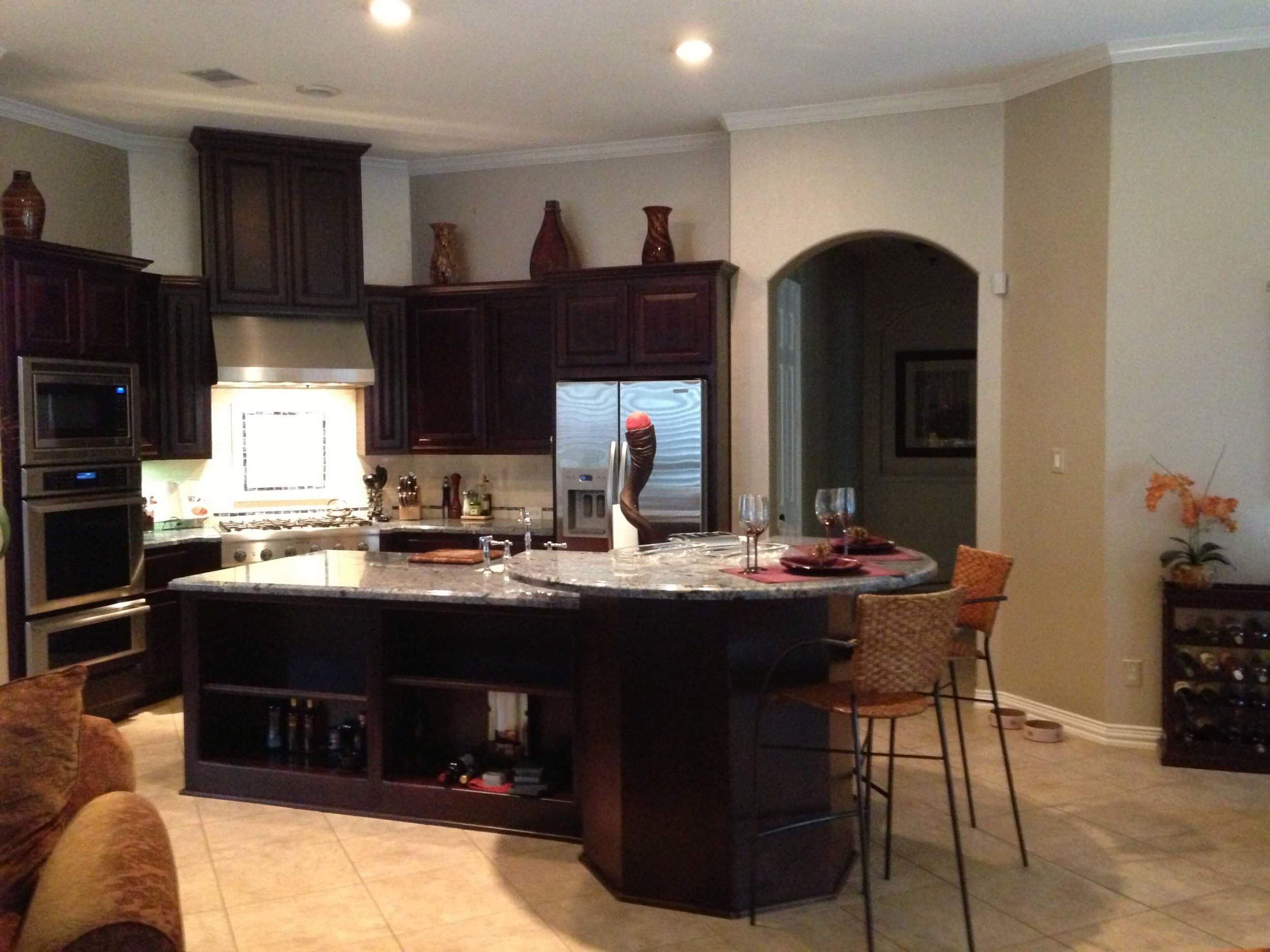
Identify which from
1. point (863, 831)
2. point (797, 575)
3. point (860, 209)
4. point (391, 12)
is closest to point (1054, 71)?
point (860, 209)

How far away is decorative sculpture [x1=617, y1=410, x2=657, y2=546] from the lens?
12.5ft

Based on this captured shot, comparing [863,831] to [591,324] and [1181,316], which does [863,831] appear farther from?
[591,324]

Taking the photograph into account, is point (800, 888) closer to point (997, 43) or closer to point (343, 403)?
point (997, 43)

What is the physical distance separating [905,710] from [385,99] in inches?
164

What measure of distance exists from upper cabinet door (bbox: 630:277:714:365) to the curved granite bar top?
238 cm

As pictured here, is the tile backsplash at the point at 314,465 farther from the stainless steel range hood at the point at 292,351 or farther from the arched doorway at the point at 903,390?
the arched doorway at the point at 903,390

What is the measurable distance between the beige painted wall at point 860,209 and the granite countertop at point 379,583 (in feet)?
7.21

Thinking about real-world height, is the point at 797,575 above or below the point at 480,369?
below

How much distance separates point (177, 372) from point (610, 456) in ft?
8.19

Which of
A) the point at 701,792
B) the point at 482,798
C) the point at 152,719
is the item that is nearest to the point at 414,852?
the point at 482,798

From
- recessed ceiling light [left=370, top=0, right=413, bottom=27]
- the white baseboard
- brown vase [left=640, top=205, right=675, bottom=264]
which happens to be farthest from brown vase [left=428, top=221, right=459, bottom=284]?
the white baseboard

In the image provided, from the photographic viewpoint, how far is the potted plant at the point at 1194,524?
15.1 ft

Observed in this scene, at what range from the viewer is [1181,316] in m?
4.79

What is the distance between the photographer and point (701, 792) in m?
3.23
